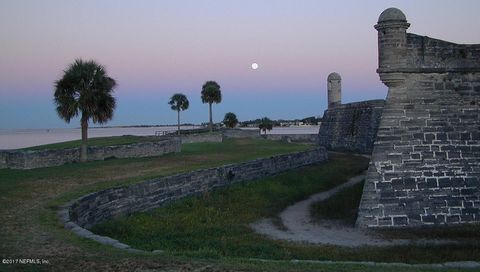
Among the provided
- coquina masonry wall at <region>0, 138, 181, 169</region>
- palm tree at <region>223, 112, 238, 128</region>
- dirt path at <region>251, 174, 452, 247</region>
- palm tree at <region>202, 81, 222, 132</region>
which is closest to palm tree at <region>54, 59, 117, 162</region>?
coquina masonry wall at <region>0, 138, 181, 169</region>

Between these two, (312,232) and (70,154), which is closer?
(312,232)

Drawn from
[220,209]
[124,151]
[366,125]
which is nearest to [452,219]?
[220,209]

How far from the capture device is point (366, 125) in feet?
120

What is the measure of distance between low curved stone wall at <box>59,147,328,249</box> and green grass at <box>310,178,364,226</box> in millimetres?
3792

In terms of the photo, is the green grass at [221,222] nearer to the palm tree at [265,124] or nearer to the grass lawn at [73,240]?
the grass lawn at [73,240]

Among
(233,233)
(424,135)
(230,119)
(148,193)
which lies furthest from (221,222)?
(230,119)

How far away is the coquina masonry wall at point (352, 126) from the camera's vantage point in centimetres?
3538

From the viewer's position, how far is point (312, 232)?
44.9 feet

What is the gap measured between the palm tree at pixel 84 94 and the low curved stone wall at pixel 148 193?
21.7ft

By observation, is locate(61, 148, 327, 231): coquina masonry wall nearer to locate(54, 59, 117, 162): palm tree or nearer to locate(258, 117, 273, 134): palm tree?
locate(54, 59, 117, 162): palm tree

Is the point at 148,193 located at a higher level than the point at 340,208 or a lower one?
higher

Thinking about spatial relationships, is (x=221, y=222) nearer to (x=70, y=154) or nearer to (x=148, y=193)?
(x=148, y=193)

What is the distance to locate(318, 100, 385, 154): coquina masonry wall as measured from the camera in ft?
116

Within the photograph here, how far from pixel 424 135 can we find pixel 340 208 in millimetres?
4105
